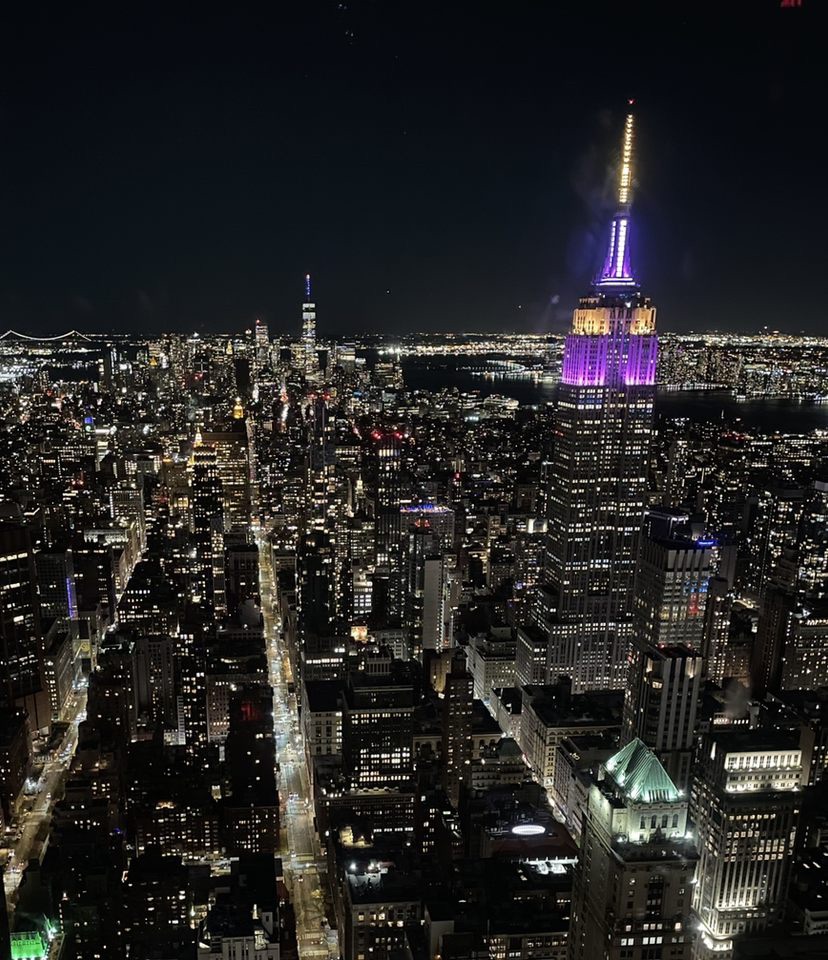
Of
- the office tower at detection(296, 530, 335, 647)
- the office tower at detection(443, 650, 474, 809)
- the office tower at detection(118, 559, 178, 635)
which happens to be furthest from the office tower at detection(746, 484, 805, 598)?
the office tower at detection(118, 559, 178, 635)

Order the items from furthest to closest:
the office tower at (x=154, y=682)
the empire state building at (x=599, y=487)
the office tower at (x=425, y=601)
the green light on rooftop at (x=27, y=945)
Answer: the office tower at (x=425, y=601) → the empire state building at (x=599, y=487) → the office tower at (x=154, y=682) → the green light on rooftop at (x=27, y=945)

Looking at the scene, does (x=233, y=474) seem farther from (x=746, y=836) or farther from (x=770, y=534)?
(x=746, y=836)

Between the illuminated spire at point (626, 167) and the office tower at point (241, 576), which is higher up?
the illuminated spire at point (626, 167)

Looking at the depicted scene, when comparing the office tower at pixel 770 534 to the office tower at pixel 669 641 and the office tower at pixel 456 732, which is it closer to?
the office tower at pixel 669 641

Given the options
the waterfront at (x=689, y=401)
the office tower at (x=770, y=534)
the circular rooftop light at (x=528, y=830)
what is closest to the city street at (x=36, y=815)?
the circular rooftop light at (x=528, y=830)

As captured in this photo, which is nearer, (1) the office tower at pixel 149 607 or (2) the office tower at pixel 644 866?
(2) the office tower at pixel 644 866

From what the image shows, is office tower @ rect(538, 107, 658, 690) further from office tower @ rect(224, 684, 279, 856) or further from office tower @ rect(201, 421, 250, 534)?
office tower @ rect(201, 421, 250, 534)
